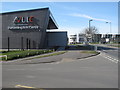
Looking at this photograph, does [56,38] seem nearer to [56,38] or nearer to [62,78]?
[56,38]

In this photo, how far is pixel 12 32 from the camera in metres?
42.2

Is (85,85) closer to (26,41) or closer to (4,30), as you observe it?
(26,41)

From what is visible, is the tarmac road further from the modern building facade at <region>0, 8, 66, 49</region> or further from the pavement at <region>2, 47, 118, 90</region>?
the modern building facade at <region>0, 8, 66, 49</region>

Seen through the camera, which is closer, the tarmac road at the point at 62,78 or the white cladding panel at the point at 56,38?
the tarmac road at the point at 62,78

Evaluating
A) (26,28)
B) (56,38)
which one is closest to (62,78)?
(26,28)

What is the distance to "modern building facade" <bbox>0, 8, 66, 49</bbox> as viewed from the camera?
40.9 meters

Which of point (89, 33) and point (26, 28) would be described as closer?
point (89, 33)

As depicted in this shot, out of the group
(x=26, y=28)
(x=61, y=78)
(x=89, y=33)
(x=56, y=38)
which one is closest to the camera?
(x=61, y=78)

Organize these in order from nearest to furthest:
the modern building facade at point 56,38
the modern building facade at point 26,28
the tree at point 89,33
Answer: the tree at point 89,33 → the modern building facade at point 26,28 → the modern building facade at point 56,38

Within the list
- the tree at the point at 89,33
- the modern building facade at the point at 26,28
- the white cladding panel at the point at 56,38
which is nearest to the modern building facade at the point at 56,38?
the white cladding panel at the point at 56,38

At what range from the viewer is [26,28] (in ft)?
136

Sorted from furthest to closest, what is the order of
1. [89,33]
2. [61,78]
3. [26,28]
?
1. [26,28]
2. [89,33]
3. [61,78]

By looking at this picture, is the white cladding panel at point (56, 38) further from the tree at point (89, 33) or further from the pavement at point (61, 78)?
the pavement at point (61, 78)

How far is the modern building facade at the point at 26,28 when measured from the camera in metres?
40.9
